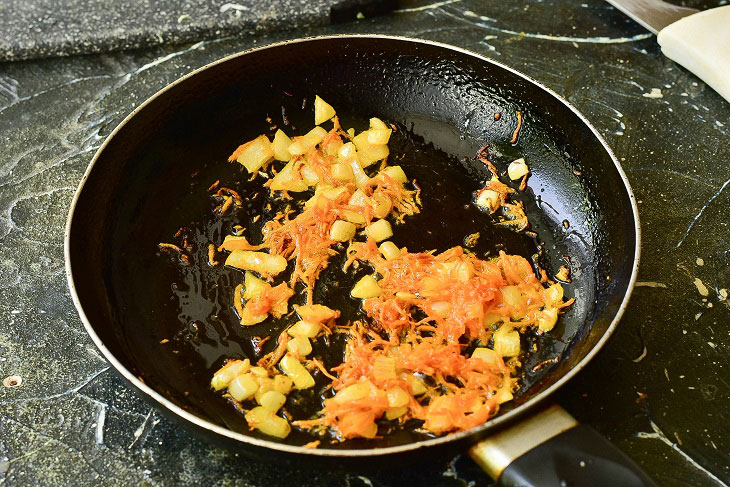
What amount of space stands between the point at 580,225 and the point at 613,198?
0.31 ft

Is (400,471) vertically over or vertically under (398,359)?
under

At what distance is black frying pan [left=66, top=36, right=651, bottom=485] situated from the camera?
99 centimetres

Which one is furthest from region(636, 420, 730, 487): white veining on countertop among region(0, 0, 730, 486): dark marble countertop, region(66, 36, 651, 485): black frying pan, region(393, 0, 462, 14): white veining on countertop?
region(393, 0, 462, 14): white veining on countertop

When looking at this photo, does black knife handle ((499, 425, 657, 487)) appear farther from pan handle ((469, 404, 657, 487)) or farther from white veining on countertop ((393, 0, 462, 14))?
white veining on countertop ((393, 0, 462, 14))

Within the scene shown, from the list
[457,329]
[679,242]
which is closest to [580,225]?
[679,242]

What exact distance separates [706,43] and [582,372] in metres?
1.08

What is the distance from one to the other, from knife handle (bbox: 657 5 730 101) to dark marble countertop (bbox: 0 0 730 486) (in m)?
0.06

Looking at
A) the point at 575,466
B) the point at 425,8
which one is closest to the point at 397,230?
the point at 575,466

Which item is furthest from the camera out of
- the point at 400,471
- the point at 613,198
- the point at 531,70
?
the point at 531,70

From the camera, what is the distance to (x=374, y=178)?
1505 mm

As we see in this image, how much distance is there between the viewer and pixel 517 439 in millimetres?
978

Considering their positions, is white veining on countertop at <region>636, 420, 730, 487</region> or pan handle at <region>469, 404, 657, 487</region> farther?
white veining on countertop at <region>636, 420, 730, 487</region>

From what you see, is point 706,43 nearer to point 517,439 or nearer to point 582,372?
point 582,372

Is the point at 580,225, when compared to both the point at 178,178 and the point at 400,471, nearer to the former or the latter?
the point at 400,471
